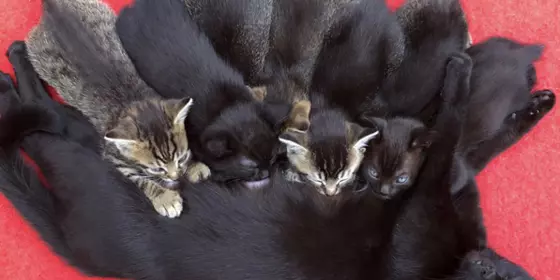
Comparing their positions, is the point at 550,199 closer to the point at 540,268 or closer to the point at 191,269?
the point at 540,268

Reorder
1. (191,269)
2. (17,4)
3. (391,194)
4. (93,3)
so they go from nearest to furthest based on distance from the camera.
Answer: (191,269), (391,194), (93,3), (17,4)

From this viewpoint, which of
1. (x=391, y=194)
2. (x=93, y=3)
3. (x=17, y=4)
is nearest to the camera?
(x=391, y=194)

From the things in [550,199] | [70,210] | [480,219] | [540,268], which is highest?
[70,210]

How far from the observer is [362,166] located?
195cm

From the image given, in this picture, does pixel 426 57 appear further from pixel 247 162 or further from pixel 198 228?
pixel 198 228

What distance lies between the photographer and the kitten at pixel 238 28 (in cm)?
201

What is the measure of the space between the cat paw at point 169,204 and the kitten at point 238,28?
52cm

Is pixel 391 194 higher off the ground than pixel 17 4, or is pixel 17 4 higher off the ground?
pixel 17 4

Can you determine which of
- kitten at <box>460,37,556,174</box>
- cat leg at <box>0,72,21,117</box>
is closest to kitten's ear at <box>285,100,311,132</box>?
kitten at <box>460,37,556,174</box>

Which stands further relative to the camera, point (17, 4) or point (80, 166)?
point (17, 4)

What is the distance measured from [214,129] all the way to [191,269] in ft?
1.39

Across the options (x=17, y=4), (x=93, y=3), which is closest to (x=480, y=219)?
(x=93, y=3)

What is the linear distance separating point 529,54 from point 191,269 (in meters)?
1.30

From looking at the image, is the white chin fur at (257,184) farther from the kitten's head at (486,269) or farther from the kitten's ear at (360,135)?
the kitten's head at (486,269)
